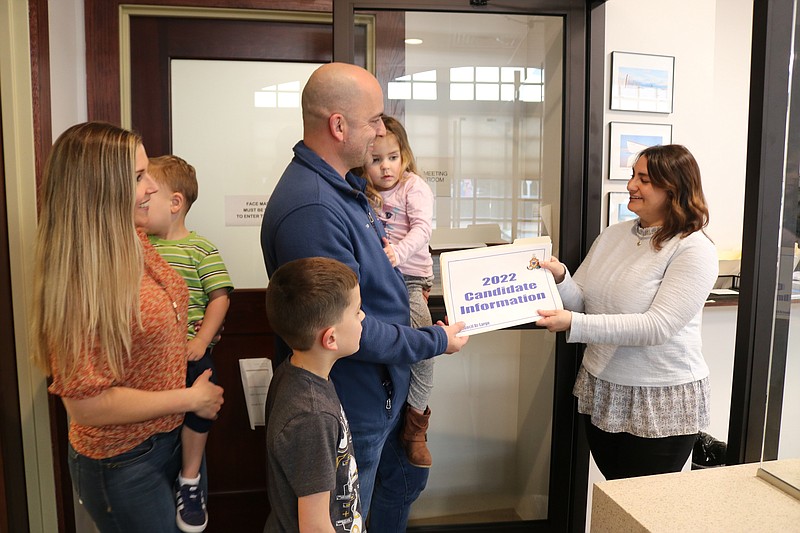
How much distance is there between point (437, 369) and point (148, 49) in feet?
5.90

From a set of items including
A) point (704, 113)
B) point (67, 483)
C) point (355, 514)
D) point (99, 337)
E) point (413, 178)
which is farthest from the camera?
point (704, 113)

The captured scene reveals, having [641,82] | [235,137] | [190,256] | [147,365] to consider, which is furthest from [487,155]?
[147,365]

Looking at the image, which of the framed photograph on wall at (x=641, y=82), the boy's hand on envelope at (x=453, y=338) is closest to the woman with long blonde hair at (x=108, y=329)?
the boy's hand on envelope at (x=453, y=338)

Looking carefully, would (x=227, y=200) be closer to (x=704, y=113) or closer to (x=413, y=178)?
(x=413, y=178)

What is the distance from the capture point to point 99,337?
4.44ft

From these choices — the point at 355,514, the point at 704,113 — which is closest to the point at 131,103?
the point at 355,514

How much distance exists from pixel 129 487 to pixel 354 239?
32.3 inches

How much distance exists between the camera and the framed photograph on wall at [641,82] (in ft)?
7.89

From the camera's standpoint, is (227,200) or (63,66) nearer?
(63,66)

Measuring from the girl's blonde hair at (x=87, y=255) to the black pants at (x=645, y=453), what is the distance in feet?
4.92

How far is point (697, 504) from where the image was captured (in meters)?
1.06

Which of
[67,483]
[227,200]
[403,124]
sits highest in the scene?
[403,124]

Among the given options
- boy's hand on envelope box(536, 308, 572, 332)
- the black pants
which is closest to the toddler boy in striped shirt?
boy's hand on envelope box(536, 308, 572, 332)

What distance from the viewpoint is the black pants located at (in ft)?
6.26
